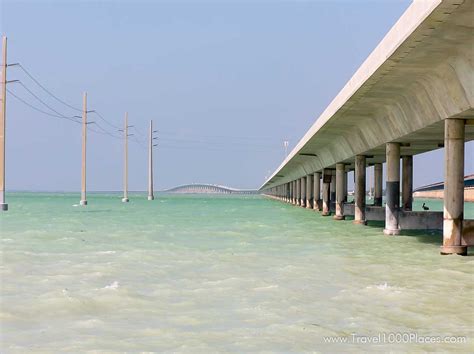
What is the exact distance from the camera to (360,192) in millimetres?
37094

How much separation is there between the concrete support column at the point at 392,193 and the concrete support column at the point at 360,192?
7.75 m

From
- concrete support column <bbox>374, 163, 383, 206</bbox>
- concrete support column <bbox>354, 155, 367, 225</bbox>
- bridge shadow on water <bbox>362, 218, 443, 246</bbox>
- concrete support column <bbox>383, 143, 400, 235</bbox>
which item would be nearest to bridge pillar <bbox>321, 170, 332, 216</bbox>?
concrete support column <bbox>374, 163, 383, 206</bbox>

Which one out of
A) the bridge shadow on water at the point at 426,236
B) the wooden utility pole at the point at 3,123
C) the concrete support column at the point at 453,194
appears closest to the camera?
the concrete support column at the point at 453,194

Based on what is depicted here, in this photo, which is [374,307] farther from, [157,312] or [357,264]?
[357,264]

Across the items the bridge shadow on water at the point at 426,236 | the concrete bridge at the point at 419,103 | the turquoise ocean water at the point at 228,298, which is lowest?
the bridge shadow on water at the point at 426,236

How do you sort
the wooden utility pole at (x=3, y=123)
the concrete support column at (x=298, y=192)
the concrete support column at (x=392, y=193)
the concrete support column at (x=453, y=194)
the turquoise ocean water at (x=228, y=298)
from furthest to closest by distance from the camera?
the concrete support column at (x=298, y=192), the wooden utility pole at (x=3, y=123), the concrete support column at (x=392, y=193), the concrete support column at (x=453, y=194), the turquoise ocean water at (x=228, y=298)

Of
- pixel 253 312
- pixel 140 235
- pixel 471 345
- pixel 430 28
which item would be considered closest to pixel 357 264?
pixel 430 28

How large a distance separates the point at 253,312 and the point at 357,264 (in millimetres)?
6812

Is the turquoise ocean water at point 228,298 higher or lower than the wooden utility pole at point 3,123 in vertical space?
lower

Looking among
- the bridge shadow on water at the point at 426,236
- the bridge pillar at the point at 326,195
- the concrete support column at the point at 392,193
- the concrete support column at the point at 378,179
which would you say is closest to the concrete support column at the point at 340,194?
the bridge pillar at the point at 326,195

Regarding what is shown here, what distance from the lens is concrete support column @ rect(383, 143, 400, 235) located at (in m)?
27.9

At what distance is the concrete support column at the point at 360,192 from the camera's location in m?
36.7

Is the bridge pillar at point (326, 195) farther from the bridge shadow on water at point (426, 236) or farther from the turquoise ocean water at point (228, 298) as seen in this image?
the turquoise ocean water at point (228, 298)

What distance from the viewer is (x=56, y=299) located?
1115 centimetres
